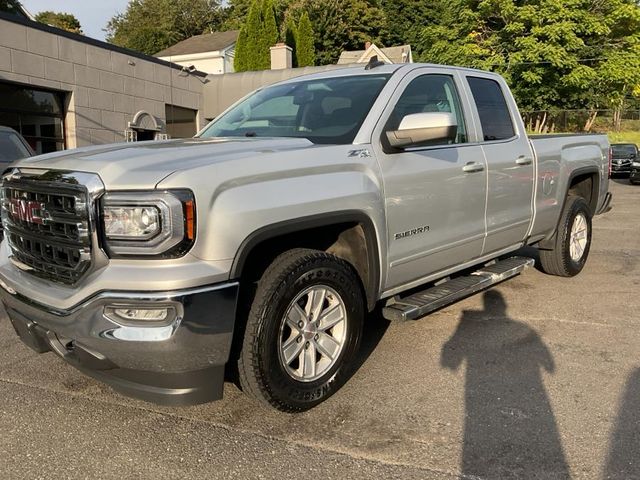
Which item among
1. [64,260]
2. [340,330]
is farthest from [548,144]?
[64,260]

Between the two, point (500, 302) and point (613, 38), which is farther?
point (613, 38)

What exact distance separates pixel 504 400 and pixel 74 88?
14852mm

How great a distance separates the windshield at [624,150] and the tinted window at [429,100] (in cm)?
2272

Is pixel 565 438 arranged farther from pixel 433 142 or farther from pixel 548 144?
pixel 548 144

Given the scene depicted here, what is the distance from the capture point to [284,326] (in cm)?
306

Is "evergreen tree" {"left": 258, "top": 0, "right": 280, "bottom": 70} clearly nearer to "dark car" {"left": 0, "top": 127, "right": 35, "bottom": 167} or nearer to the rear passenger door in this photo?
"dark car" {"left": 0, "top": 127, "right": 35, "bottom": 167}

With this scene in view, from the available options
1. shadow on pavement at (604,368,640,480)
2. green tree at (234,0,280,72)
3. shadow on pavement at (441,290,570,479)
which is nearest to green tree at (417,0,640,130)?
green tree at (234,0,280,72)

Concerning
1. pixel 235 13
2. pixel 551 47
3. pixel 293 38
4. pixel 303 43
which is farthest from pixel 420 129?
pixel 235 13

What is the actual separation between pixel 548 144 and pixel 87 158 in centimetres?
418

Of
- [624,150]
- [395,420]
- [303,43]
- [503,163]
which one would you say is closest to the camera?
[395,420]

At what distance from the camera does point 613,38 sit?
1422 inches

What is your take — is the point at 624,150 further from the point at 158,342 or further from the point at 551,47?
the point at 158,342

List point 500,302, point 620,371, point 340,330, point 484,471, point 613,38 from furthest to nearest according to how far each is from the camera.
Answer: point 613,38, point 500,302, point 620,371, point 340,330, point 484,471

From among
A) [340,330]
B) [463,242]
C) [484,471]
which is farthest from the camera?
[463,242]
